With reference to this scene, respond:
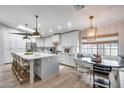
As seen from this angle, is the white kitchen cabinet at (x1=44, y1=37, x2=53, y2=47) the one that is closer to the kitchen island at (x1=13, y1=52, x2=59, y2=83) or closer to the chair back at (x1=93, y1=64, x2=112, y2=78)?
the kitchen island at (x1=13, y1=52, x2=59, y2=83)

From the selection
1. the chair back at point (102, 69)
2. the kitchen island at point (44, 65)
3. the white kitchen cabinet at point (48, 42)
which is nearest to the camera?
the chair back at point (102, 69)

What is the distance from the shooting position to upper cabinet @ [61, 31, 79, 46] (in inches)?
200

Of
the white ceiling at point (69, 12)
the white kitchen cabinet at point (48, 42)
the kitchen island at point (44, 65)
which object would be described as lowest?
the kitchen island at point (44, 65)

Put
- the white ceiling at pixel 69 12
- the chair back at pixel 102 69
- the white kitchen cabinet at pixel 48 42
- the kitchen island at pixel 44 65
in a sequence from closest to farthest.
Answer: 1. the chair back at pixel 102 69
2. the white ceiling at pixel 69 12
3. the kitchen island at pixel 44 65
4. the white kitchen cabinet at pixel 48 42

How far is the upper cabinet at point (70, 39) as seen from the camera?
5087mm

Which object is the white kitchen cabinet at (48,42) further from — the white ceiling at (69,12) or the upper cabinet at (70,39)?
the white ceiling at (69,12)

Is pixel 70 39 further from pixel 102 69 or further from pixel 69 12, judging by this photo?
pixel 102 69

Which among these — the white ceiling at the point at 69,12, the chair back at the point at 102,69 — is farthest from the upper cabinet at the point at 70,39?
the chair back at the point at 102,69

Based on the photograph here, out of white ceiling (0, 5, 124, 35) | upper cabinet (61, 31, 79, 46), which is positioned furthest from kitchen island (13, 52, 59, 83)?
upper cabinet (61, 31, 79, 46)

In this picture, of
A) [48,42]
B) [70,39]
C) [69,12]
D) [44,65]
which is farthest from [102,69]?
[48,42]

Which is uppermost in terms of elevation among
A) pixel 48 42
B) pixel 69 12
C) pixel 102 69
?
pixel 69 12

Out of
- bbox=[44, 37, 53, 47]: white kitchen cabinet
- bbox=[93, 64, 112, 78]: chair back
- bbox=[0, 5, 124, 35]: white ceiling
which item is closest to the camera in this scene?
bbox=[93, 64, 112, 78]: chair back

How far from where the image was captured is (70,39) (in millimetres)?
5527
